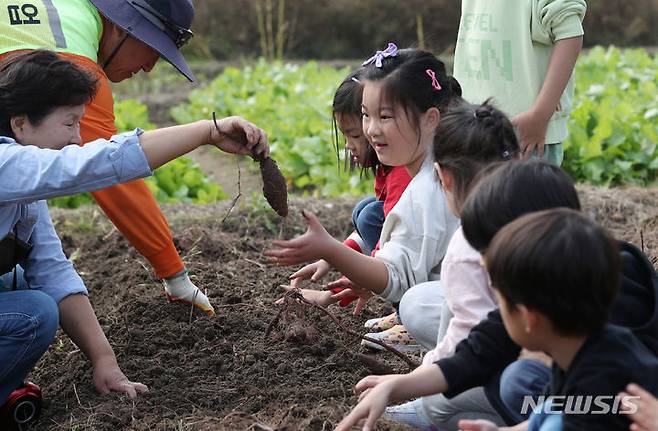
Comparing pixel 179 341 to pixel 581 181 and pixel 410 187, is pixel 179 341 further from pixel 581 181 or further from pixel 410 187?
pixel 581 181

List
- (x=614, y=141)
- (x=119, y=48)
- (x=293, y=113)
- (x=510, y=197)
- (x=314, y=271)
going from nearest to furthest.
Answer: (x=510, y=197) < (x=314, y=271) < (x=119, y=48) < (x=614, y=141) < (x=293, y=113)

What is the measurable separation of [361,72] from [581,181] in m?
3.59

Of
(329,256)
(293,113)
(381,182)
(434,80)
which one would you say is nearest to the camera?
(329,256)

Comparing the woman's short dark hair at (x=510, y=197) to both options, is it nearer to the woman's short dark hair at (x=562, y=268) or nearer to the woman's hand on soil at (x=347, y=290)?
the woman's short dark hair at (x=562, y=268)

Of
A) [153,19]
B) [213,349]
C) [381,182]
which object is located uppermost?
[153,19]

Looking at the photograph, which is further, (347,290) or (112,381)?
(347,290)

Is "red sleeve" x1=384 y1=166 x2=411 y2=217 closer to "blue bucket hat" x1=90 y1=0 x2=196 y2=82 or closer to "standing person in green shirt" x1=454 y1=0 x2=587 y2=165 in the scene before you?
"standing person in green shirt" x1=454 y1=0 x2=587 y2=165

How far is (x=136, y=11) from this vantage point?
3.90 m

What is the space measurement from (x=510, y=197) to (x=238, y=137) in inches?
42.7

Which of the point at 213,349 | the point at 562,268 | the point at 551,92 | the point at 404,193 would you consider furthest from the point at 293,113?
the point at 562,268

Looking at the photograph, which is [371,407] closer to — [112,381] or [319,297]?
[112,381]

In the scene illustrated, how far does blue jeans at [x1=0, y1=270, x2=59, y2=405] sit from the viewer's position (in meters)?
3.18

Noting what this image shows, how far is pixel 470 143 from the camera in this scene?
2.91 meters

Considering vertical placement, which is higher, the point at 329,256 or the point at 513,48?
the point at 513,48
